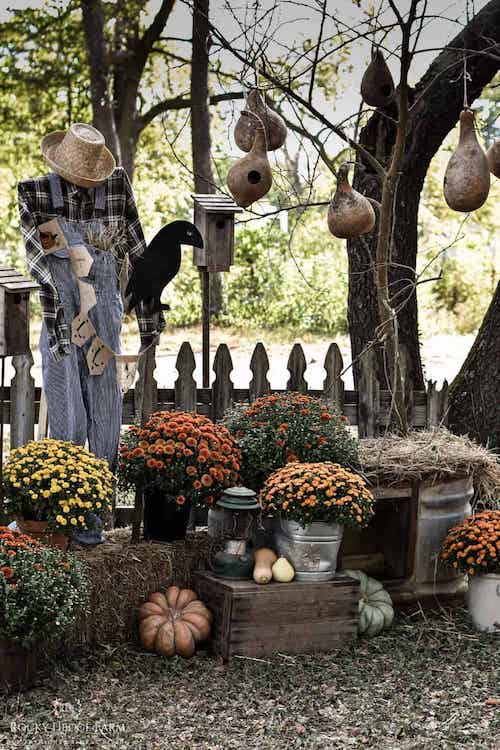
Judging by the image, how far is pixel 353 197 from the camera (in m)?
3.94

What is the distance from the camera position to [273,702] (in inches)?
142

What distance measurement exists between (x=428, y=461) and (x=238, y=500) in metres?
1.02

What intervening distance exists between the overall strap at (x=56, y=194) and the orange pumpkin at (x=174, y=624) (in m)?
1.81

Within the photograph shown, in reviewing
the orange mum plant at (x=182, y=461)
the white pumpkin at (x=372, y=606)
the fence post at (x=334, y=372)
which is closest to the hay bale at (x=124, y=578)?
the orange mum plant at (x=182, y=461)

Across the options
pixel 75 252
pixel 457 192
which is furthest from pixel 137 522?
pixel 457 192

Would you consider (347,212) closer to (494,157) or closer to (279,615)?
(494,157)

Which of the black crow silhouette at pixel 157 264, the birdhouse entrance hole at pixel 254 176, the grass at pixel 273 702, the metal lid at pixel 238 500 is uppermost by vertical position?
the birdhouse entrance hole at pixel 254 176

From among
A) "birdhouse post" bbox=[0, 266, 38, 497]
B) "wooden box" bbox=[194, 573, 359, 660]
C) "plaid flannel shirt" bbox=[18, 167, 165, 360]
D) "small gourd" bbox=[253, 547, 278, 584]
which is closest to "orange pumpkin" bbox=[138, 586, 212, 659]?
"wooden box" bbox=[194, 573, 359, 660]

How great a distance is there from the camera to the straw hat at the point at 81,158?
4.24m

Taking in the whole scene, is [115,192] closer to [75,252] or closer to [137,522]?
[75,252]

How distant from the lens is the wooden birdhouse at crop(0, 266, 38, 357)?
3.87 m

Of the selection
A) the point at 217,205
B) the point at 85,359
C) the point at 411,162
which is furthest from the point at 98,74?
the point at 85,359

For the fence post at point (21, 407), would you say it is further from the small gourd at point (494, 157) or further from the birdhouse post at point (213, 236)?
the small gourd at point (494, 157)

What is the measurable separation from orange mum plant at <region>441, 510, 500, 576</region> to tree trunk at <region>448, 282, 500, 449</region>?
1409 mm
